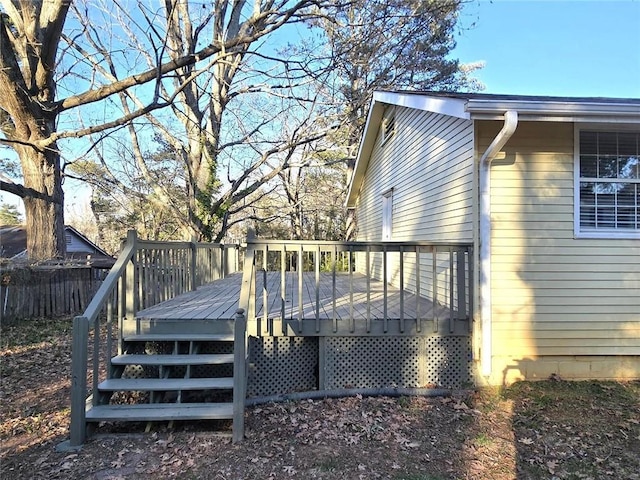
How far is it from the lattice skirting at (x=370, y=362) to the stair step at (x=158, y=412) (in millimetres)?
1078

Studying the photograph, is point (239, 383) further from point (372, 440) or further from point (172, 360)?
point (372, 440)

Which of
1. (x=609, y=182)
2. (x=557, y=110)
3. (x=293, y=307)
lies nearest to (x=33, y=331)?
(x=293, y=307)

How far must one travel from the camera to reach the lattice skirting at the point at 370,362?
14.5 feet

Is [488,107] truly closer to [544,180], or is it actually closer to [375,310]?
[544,180]

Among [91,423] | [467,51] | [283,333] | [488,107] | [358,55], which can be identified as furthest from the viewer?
[467,51]

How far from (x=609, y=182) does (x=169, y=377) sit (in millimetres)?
5160

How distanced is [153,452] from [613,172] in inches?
211

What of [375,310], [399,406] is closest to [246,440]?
[399,406]

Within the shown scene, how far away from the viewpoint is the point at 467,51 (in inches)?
642

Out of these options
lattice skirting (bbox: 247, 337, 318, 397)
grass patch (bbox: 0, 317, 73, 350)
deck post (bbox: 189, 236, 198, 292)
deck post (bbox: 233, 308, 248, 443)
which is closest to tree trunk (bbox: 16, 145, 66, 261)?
grass patch (bbox: 0, 317, 73, 350)

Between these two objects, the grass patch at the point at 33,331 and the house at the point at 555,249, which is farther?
the grass patch at the point at 33,331

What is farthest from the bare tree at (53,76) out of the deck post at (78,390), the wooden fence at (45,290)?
the deck post at (78,390)

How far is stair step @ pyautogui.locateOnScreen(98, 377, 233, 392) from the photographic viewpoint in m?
3.57

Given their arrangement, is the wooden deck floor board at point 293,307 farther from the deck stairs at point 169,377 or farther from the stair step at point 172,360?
the stair step at point 172,360
